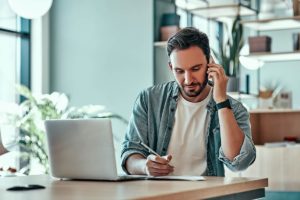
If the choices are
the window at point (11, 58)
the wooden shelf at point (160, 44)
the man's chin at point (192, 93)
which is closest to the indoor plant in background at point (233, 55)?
the wooden shelf at point (160, 44)

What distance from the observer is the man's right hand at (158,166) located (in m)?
2.37

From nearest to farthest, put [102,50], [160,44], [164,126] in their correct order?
1. [164,126]
2. [160,44]
3. [102,50]

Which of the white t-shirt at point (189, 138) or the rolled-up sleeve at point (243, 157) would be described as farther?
the white t-shirt at point (189, 138)

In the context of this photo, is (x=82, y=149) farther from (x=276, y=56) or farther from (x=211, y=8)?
(x=211, y=8)

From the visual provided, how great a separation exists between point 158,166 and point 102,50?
3687mm

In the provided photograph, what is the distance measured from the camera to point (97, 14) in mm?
6020

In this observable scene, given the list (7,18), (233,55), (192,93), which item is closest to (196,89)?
(192,93)

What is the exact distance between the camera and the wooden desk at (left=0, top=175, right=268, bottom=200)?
1788 mm

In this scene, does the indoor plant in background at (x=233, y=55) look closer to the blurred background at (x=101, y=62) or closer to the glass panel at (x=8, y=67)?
the blurred background at (x=101, y=62)

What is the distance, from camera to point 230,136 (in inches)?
97.3

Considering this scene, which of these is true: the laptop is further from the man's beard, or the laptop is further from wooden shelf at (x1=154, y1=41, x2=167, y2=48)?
wooden shelf at (x1=154, y1=41, x2=167, y2=48)

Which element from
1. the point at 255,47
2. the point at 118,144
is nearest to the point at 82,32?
the point at 118,144

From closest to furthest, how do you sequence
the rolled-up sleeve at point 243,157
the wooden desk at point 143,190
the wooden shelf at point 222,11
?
the wooden desk at point 143,190 < the rolled-up sleeve at point 243,157 < the wooden shelf at point 222,11

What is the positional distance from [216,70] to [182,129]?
0.95ft
